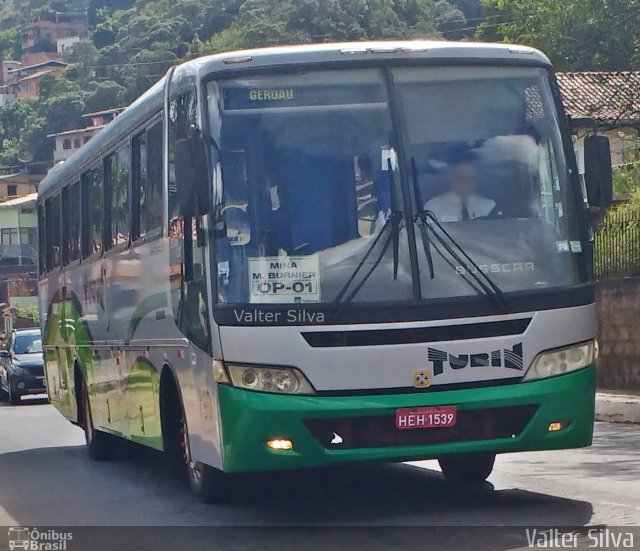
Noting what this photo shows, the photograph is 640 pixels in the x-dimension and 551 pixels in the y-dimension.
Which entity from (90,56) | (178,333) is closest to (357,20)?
(90,56)

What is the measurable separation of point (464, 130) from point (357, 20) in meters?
89.2

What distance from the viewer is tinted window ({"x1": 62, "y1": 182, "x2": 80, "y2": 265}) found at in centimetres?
1619

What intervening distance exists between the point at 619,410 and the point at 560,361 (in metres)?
9.87

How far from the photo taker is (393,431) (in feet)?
31.0

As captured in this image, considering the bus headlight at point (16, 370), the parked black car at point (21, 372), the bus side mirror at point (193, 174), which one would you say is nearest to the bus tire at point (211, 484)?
the bus side mirror at point (193, 174)

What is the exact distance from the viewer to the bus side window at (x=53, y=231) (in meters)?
17.9

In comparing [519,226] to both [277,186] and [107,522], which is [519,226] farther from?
[107,522]

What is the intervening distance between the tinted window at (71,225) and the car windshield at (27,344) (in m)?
15.3

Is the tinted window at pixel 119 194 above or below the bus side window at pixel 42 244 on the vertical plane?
above

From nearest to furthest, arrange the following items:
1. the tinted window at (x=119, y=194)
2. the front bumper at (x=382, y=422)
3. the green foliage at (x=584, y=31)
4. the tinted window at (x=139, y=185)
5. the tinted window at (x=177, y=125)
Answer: the front bumper at (x=382, y=422) → the tinted window at (x=177, y=125) → the tinted window at (x=139, y=185) → the tinted window at (x=119, y=194) → the green foliage at (x=584, y=31)

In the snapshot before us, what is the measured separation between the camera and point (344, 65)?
9.97 meters

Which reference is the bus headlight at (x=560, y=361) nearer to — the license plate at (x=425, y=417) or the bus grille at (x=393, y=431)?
the bus grille at (x=393, y=431)

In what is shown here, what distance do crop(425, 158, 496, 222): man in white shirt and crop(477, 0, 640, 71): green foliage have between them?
1181 cm

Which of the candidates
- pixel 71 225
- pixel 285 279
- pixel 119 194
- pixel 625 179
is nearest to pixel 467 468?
pixel 285 279
